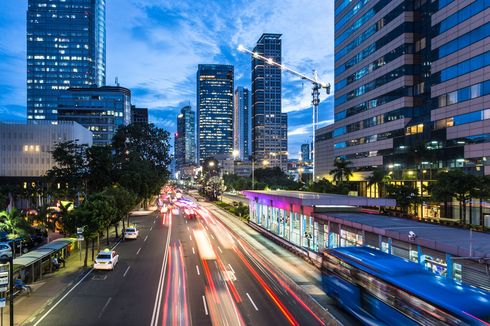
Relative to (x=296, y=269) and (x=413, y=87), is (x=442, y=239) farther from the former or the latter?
(x=413, y=87)

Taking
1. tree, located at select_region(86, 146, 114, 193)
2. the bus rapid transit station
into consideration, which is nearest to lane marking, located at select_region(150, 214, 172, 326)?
the bus rapid transit station

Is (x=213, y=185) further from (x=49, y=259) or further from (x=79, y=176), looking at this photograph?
(x=49, y=259)

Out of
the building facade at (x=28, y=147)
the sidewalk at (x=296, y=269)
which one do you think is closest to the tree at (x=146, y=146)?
the building facade at (x=28, y=147)

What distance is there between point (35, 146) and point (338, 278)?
115 m

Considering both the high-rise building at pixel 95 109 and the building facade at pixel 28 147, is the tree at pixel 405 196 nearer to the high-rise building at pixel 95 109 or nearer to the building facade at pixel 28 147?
the building facade at pixel 28 147

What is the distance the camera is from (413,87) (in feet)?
236

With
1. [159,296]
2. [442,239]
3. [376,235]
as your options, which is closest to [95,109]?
[159,296]

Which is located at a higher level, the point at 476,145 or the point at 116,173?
the point at 476,145

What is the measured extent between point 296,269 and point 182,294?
10595 millimetres

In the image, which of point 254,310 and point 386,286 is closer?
point 386,286

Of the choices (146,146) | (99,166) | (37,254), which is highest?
(146,146)

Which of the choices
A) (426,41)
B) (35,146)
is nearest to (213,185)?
(35,146)

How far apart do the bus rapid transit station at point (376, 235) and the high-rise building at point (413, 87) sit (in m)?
31.1

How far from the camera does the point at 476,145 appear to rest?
54.1 meters
